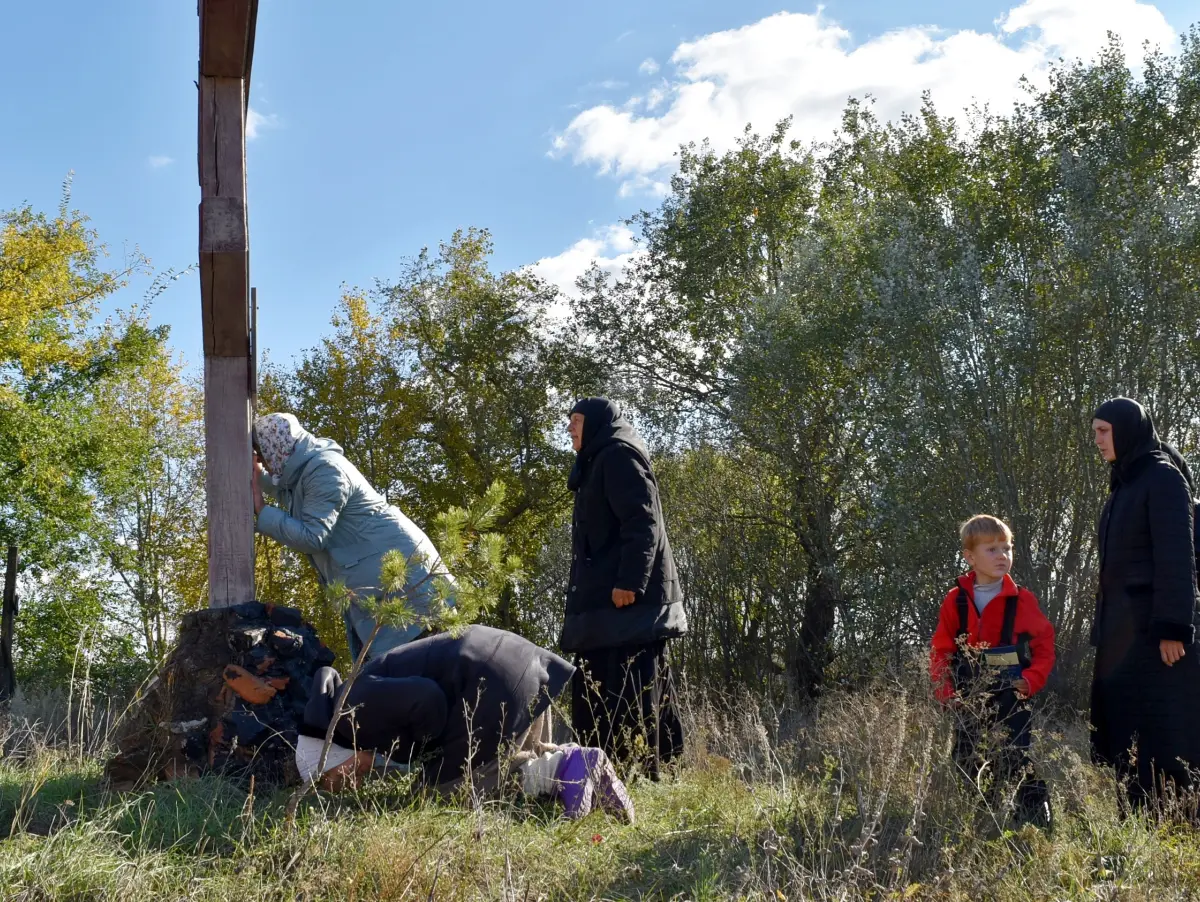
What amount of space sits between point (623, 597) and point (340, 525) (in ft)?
4.21

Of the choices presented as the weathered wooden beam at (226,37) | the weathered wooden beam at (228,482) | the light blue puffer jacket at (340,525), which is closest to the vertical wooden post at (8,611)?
the weathered wooden beam at (228,482)

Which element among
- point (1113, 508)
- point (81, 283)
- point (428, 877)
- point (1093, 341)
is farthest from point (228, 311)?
point (81, 283)

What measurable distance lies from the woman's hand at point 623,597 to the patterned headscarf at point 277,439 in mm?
1558

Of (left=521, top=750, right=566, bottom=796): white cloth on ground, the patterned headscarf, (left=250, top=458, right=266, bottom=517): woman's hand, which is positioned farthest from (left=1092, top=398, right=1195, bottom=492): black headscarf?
(left=250, top=458, right=266, bottom=517): woman's hand

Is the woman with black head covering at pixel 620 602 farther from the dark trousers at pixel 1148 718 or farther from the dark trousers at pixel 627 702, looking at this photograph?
the dark trousers at pixel 1148 718

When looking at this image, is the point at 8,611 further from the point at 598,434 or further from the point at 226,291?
the point at 598,434

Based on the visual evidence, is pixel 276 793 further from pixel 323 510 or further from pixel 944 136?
pixel 944 136

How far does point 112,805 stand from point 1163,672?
12.4 ft

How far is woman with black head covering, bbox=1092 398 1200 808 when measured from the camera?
164 inches

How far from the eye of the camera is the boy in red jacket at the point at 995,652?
13.0 feet

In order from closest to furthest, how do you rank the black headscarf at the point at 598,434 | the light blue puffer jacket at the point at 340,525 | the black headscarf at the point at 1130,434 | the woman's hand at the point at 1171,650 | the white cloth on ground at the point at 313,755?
1. the white cloth on ground at the point at 313,755
2. the woman's hand at the point at 1171,650
3. the black headscarf at the point at 1130,434
4. the light blue puffer jacket at the point at 340,525
5. the black headscarf at the point at 598,434

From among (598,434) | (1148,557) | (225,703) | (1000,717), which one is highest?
(598,434)

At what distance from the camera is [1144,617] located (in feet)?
14.1

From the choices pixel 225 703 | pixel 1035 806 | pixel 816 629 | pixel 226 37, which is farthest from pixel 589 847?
pixel 816 629
